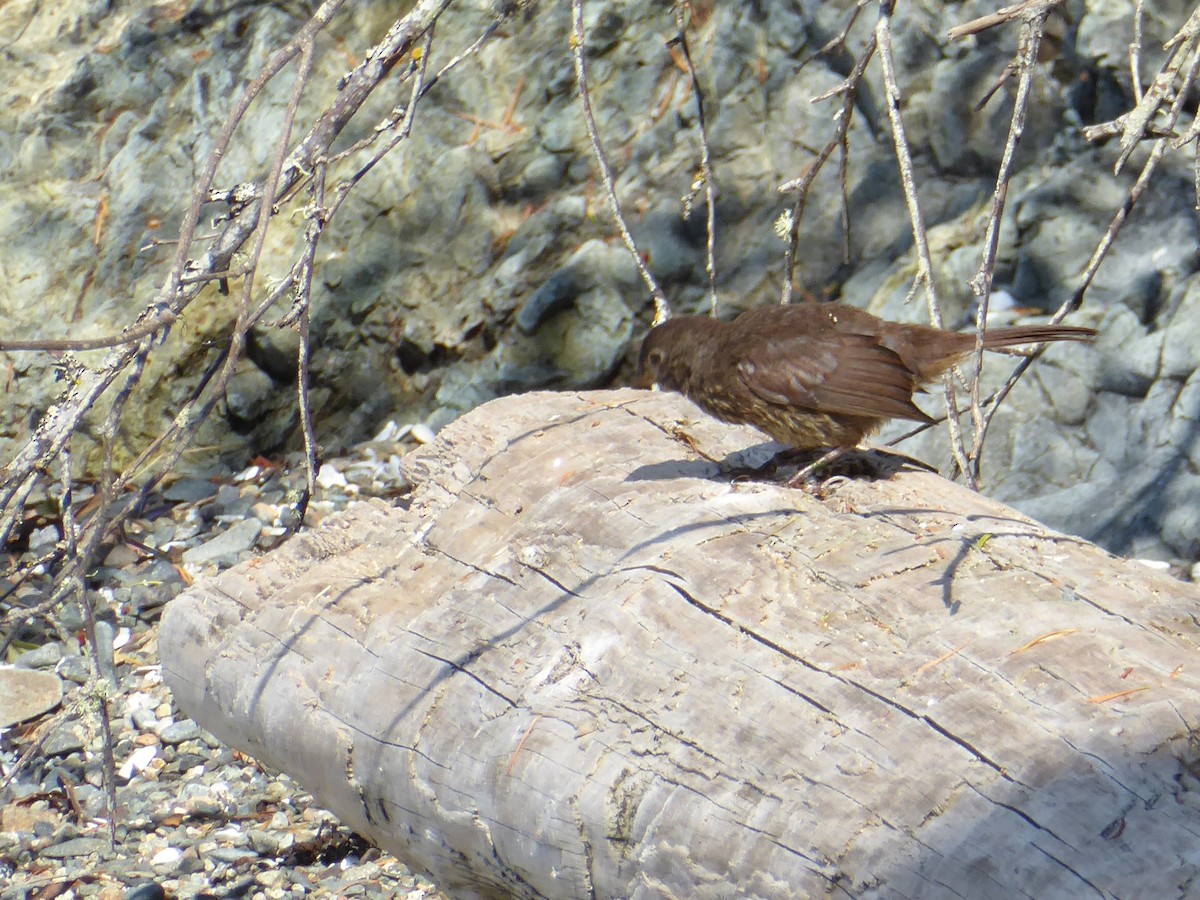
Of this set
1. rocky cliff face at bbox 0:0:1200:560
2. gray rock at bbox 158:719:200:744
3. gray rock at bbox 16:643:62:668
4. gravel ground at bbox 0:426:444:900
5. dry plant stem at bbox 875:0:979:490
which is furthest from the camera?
rocky cliff face at bbox 0:0:1200:560

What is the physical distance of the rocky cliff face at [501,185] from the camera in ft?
20.0

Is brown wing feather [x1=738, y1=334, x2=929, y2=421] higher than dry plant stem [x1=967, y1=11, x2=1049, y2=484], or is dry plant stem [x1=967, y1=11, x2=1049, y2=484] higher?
dry plant stem [x1=967, y1=11, x2=1049, y2=484]

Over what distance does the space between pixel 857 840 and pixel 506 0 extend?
8.87ft

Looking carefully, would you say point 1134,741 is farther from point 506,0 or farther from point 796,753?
point 506,0

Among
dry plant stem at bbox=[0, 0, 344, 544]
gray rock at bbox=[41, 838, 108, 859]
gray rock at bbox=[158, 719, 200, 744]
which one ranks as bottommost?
gray rock at bbox=[41, 838, 108, 859]

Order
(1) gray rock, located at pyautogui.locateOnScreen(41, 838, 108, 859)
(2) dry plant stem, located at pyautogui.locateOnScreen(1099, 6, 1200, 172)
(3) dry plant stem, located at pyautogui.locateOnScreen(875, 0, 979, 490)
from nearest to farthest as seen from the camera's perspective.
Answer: (2) dry plant stem, located at pyautogui.locateOnScreen(1099, 6, 1200, 172), (3) dry plant stem, located at pyautogui.locateOnScreen(875, 0, 979, 490), (1) gray rock, located at pyautogui.locateOnScreen(41, 838, 108, 859)

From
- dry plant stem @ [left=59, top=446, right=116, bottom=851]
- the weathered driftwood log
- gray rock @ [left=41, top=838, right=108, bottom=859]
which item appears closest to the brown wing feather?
the weathered driftwood log

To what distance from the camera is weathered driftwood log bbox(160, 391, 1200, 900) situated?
2.28m

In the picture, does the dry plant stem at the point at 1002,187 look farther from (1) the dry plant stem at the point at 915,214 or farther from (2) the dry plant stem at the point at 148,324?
(2) the dry plant stem at the point at 148,324

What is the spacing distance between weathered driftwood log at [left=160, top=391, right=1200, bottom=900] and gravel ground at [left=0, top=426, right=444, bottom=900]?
0.48 m

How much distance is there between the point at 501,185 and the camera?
6.73 metres

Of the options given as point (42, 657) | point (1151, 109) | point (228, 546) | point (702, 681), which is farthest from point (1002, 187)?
point (42, 657)

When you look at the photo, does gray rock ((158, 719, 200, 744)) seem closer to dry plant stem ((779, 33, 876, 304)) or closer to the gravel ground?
the gravel ground

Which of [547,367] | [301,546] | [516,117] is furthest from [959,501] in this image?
[516,117]
